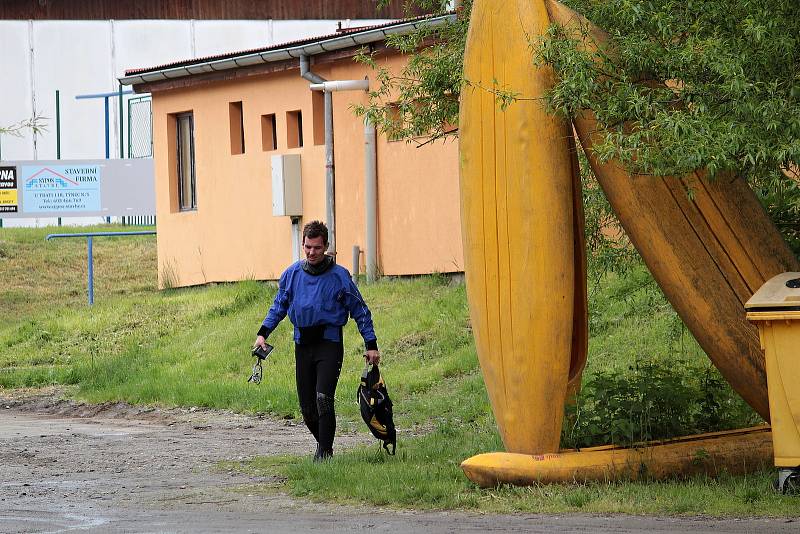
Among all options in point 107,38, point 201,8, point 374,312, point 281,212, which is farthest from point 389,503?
point 107,38

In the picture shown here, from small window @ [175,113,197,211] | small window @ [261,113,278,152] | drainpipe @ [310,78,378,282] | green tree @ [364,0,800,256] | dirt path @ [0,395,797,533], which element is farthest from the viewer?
small window @ [175,113,197,211]

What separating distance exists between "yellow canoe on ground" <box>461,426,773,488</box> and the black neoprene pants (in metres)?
1.72

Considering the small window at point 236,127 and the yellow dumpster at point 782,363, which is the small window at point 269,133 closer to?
the small window at point 236,127

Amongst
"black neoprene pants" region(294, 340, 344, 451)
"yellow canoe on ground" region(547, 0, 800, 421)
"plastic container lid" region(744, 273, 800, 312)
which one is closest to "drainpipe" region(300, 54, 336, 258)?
"black neoprene pants" region(294, 340, 344, 451)

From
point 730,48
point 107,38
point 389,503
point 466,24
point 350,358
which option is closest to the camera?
point 730,48

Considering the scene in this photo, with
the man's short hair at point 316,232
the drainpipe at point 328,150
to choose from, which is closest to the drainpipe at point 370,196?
the drainpipe at point 328,150

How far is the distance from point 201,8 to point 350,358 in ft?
32.8

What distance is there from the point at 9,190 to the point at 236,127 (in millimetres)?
5607

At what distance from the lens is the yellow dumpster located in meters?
8.83

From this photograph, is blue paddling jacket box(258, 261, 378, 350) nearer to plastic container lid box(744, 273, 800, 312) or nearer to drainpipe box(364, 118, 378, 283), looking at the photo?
plastic container lid box(744, 273, 800, 312)

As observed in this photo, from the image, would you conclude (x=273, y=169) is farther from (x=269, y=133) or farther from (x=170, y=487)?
(x=170, y=487)

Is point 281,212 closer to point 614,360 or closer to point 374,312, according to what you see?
point 374,312

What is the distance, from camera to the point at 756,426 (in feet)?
33.9

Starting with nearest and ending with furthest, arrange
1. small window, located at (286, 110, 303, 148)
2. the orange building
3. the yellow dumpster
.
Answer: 1. the yellow dumpster
2. the orange building
3. small window, located at (286, 110, 303, 148)
